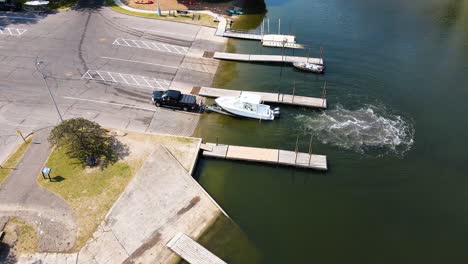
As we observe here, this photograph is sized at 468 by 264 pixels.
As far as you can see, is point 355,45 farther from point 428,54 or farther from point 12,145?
point 12,145

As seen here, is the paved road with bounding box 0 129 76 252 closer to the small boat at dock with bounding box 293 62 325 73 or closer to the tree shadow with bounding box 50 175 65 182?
the tree shadow with bounding box 50 175 65 182

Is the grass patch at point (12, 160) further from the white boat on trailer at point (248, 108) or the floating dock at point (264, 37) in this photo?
the floating dock at point (264, 37)

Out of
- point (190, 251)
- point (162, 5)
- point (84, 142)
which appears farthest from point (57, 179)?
point (162, 5)

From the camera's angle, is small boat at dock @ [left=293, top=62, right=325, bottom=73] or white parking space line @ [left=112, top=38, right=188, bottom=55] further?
white parking space line @ [left=112, top=38, right=188, bottom=55]

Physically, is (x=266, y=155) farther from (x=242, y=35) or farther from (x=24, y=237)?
(x=242, y=35)

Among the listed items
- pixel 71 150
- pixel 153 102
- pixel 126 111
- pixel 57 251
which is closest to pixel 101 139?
pixel 71 150

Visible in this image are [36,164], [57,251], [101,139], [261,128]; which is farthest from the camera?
[261,128]

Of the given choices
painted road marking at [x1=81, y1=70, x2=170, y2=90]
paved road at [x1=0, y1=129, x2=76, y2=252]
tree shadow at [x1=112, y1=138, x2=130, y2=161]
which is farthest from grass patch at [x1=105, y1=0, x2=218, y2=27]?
paved road at [x1=0, y1=129, x2=76, y2=252]
